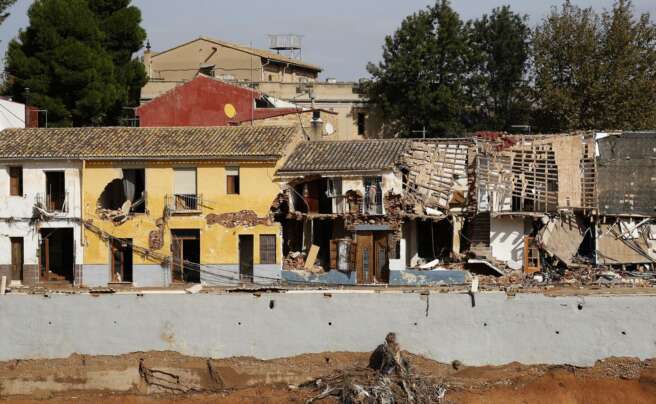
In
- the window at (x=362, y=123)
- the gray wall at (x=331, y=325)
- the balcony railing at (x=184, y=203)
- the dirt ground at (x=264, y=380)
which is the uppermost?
the window at (x=362, y=123)

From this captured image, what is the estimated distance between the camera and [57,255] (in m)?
42.4

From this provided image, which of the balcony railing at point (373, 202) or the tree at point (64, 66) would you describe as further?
the tree at point (64, 66)

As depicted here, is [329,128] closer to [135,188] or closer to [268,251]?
[135,188]

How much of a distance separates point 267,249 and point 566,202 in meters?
10.7

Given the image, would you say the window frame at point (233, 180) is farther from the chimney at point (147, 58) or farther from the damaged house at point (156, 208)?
the chimney at point (147, 58)

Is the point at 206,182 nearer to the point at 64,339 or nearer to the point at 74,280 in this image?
the point at 74,280

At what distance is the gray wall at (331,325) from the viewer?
1242 inches

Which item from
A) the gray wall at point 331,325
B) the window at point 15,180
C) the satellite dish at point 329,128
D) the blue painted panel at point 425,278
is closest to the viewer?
the gray wall at point 331,325

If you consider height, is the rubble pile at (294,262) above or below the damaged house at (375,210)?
below

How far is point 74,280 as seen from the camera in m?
41.2

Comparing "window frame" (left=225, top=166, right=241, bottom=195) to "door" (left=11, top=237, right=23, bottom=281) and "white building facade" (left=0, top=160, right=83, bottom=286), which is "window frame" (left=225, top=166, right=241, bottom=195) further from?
"door" (left=11, top=237, right=23, bottom=281)

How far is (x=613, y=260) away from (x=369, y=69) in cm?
2335

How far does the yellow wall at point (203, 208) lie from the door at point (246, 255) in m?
0.23

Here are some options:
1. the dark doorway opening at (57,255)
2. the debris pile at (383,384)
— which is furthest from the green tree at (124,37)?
the debris pile at (383,384)
